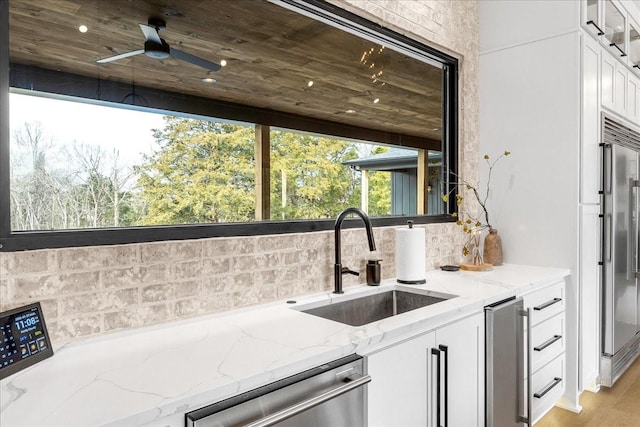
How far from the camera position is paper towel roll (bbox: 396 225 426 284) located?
2.24 metres

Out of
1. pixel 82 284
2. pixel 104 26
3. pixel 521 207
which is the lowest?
pixel 82 284

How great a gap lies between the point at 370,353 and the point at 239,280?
0.63 metres

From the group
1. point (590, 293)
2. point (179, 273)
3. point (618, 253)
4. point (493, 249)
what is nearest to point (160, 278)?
point (179, 273)

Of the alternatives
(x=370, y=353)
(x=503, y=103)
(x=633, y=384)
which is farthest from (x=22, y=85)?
(x=633, y=384)

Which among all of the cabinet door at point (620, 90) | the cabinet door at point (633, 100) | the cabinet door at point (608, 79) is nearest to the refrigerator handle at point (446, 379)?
the cabinet door at point (608, 79)

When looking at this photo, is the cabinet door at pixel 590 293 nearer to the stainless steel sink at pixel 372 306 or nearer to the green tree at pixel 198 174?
the stainless steel sink at pixel 372 306

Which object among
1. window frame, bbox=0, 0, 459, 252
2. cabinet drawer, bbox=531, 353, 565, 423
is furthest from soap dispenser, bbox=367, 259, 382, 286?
cabinet drawer, bbox=531, 353, 565, 423

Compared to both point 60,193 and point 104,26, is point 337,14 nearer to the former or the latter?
point 104,26

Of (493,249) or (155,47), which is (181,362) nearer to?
(155,47)

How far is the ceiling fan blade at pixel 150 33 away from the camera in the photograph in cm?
171

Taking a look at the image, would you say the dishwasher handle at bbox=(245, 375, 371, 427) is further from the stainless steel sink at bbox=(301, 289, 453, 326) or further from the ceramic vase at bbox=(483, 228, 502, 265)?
the ceramic vase at bbox=(483, 228, 502, 265)

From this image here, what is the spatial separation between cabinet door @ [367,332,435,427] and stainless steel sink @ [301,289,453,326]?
0.48 m

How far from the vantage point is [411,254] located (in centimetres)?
225

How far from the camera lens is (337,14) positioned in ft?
7.25
